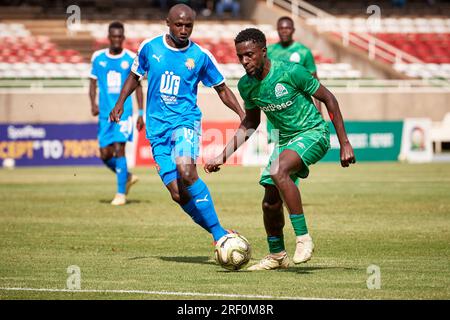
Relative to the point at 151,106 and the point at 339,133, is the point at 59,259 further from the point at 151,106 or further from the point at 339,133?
the point at 339,133

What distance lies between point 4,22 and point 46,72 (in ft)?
19.9

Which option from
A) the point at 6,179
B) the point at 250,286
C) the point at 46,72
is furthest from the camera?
the point at 46,72

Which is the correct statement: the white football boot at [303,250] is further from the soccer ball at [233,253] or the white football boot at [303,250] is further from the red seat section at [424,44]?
the red seat section at [424,44]

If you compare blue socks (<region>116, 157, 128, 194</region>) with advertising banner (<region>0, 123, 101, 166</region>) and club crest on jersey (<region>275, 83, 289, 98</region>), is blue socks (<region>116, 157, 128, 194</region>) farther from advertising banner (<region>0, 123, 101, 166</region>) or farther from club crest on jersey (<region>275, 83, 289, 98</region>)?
advertising banner (<region>0, 123, 101, 166</region>)

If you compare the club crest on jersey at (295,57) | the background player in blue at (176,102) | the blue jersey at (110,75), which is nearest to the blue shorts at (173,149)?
the background player in blue at (176,102)

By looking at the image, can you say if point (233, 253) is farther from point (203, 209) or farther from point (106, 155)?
point (106, 155)

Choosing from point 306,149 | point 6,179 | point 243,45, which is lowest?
point 6,179

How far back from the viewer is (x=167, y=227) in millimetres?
14047

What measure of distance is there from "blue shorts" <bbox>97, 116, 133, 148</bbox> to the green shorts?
781 centimetres

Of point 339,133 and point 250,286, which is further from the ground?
point 339,133

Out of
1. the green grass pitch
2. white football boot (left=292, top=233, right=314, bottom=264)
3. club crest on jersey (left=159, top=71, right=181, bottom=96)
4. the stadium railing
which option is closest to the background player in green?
the green grass pitch

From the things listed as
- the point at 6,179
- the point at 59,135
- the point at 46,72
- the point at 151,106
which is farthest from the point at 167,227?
the point at 46,72

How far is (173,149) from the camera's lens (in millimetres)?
10766

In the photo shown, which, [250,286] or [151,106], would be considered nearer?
[250,286]
